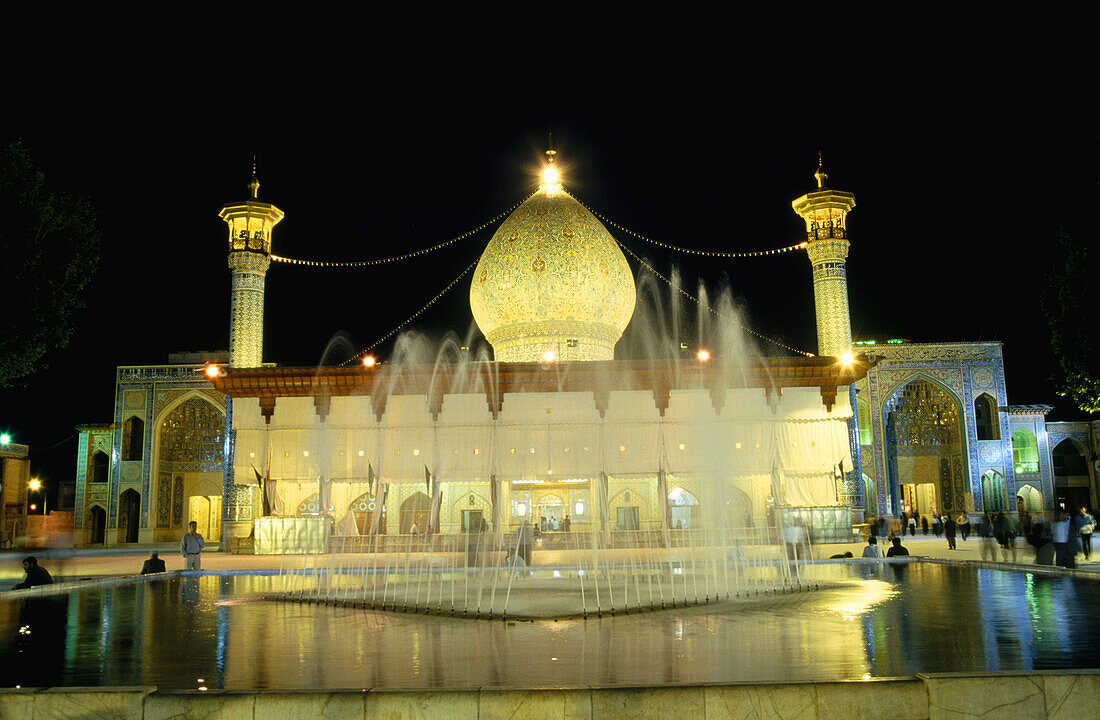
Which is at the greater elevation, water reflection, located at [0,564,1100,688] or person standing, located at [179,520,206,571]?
person standing, located at [179,520,206,571]

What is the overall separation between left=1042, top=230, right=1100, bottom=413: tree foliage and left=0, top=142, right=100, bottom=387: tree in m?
16.2

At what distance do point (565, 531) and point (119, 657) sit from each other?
17324 millimetres

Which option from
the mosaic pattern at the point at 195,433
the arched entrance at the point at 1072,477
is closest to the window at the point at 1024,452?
the arched entrance at the point at 1072,477

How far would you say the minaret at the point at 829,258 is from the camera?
81.3 ft

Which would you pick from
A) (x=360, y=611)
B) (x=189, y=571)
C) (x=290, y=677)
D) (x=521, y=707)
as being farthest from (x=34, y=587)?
(x=521, y=707)

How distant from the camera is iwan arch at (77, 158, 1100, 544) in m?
21.7

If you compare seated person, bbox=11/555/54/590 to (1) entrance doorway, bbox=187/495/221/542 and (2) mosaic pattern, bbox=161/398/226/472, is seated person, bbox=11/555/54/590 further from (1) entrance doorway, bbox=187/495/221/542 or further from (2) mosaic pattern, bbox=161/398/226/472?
(1) entrance doorway, bbox=187/495/221/542

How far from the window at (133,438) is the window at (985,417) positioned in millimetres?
31436

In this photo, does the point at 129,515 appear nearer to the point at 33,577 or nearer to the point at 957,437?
the point at 33,577

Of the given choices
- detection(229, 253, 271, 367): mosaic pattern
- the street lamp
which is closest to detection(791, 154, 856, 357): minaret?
detection(229, 253, 271, 367): mosaic pattern

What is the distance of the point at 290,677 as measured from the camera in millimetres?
5301

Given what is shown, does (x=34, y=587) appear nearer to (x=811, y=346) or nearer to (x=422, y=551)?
(x=422, y=551)

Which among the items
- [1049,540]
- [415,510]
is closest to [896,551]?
[1049,540]

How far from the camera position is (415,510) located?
2405 cm
